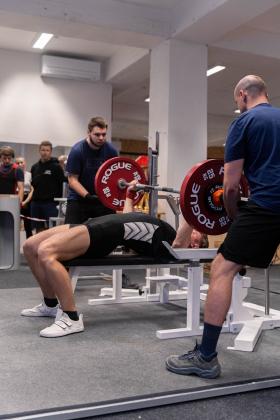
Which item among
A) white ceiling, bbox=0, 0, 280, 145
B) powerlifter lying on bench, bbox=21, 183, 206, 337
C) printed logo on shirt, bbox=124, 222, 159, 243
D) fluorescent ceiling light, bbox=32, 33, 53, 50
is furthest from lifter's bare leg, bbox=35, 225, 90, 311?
fluorescent ceiling light, bbox=32, 33, 53, 50

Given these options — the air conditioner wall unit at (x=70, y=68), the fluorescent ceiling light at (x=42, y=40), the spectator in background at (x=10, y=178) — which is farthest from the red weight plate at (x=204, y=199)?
the air conditioner wall unit at (x=70, y=68)

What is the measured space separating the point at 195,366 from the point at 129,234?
878 millimetres

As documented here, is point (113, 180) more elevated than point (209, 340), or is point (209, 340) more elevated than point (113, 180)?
point (113, 180)

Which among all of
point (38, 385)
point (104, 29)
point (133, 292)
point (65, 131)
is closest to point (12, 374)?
point (38, 385)

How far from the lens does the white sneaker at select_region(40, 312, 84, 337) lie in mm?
2521

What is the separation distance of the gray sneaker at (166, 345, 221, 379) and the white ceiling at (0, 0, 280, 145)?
3.94 m

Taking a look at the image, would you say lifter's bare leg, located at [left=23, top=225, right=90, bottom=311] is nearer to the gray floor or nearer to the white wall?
the gray floor

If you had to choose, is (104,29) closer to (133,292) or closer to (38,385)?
(133,292)

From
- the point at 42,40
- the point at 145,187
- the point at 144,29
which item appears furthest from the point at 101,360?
the point at 42,40

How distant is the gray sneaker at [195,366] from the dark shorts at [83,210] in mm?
1601

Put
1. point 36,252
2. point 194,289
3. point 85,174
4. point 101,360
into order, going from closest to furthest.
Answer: point 101,360 < point 194,289 < point 36,252 < point 85,174

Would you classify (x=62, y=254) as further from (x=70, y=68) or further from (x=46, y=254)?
(x=70, y=68)

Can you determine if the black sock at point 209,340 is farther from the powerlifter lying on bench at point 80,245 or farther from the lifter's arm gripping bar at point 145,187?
the lifter's arm gripping bar at point 145,187

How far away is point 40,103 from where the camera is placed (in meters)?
7.73
